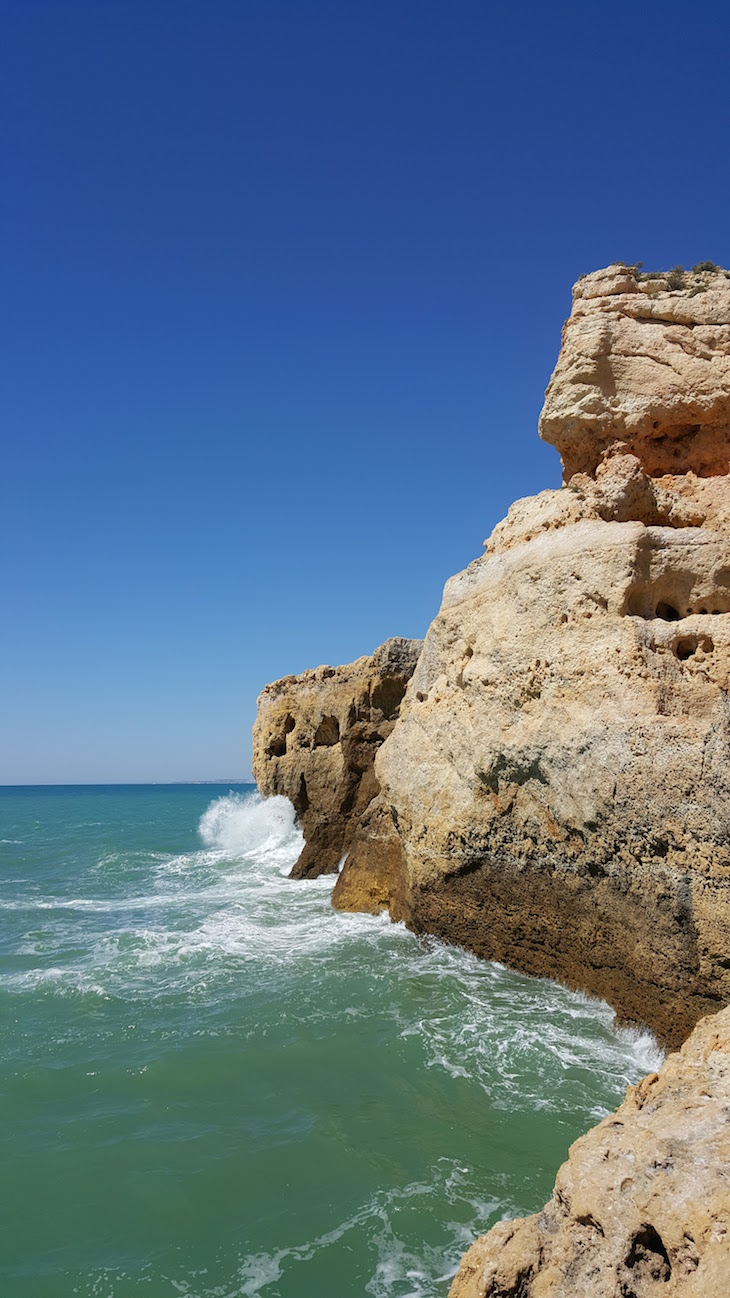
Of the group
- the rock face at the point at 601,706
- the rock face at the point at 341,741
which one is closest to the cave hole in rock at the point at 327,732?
the rock face at the point at 341,741

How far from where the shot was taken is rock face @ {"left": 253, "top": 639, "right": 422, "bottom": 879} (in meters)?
19.6

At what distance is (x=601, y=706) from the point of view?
361 inches

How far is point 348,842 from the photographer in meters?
19.5

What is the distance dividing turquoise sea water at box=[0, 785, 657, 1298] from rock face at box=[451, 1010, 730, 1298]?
191 cm

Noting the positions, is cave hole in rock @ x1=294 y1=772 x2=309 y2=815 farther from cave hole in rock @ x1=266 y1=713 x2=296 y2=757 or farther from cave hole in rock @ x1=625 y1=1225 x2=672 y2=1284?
cave hole in rock @ x1=625 y1=1225 x2=672 y2=1284

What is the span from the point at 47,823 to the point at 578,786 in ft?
156

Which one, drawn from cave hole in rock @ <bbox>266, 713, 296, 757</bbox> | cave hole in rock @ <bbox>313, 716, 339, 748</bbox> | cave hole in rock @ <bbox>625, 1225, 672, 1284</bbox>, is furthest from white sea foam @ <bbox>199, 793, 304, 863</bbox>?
cave hole in rock @ <bbox>625, 1225, 672, 1284</bbox>

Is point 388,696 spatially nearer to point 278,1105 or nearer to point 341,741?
point 341,741

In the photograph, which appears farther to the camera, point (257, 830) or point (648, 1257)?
point (257, 830)

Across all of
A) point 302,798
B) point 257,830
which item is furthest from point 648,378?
point 257,830

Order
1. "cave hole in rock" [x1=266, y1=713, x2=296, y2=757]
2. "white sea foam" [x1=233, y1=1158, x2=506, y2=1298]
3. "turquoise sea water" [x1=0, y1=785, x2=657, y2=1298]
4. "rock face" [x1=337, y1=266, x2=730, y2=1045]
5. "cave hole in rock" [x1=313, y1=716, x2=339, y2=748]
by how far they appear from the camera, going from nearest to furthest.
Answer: "white sea foam" [x1=233, y1=1158, x2=506, y2=1298] → "turquoise sea water" [x1=0, y1=785, x2=657, y2=1298] → "rock face" [x1=337, y1=266, x2=730, y2=1045] → "cave hole in rock" [x1=313, y1=716, x2=339, y2=748] → "cave hole in rock" [x1=266, y1=713, x2=296, y2=757]

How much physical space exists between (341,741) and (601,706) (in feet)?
39.8

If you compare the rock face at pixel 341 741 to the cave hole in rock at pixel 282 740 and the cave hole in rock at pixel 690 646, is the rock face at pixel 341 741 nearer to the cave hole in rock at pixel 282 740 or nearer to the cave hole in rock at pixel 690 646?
the cave hole in rock at pixel 282 740

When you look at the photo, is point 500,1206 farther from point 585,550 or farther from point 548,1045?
point 585,550
